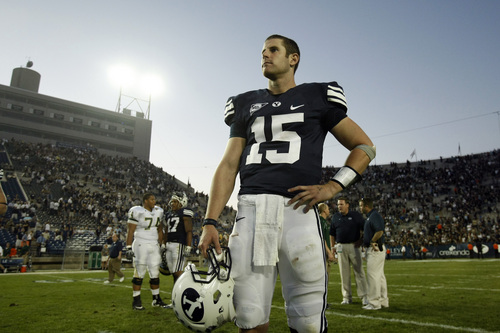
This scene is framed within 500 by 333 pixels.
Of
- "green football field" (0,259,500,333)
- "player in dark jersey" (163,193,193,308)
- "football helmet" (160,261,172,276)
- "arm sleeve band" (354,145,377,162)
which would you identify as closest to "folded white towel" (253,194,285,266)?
"arm sleeve band" (354,145,377,162)

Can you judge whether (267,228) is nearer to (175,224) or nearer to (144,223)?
(144,223)

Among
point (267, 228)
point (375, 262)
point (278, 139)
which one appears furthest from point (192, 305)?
point (375, 262)

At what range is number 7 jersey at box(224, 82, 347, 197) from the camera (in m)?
2.32

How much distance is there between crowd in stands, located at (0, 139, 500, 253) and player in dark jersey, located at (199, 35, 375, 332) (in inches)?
800

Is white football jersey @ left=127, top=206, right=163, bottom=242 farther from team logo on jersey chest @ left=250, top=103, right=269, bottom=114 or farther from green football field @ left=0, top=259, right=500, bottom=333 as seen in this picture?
team logo on jersey chest @ left=250, top=103, right=269, bottom=114

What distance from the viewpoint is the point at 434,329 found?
4984mm

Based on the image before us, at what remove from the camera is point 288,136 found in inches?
94.3

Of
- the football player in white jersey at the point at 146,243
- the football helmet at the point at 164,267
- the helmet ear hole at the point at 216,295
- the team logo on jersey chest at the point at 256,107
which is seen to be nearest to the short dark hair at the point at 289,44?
the team logo on jersey chest at the point at 256,107

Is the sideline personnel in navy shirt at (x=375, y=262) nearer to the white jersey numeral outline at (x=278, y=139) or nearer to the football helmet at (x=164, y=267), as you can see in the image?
the football helmet at (x=164, y=267)

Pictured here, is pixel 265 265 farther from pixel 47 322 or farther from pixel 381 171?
pixel 381 171

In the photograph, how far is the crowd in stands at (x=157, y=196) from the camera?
26.3 metres

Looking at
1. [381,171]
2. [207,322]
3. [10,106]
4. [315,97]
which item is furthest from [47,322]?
[10,106]

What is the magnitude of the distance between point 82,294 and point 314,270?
904 centimetres

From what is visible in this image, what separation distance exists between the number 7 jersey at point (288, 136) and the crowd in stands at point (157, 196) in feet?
67.0
